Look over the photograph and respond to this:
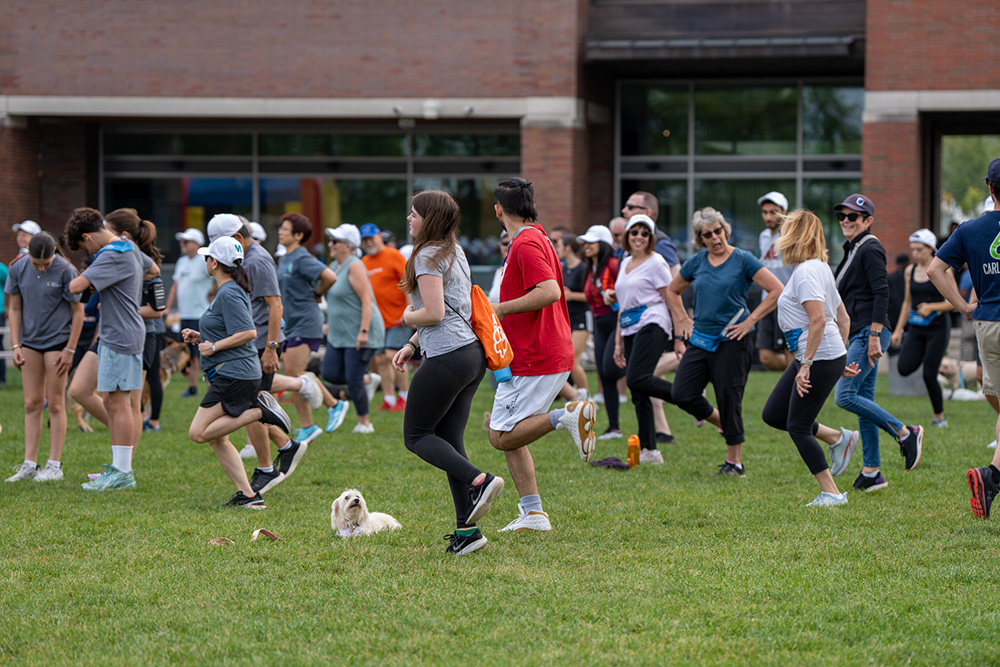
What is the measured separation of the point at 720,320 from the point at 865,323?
103 centimetres

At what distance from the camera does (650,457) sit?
9086 millimetres

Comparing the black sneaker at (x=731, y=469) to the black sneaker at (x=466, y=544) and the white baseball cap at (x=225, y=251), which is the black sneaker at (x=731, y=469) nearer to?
Answer: the black sneaker at (x=466, y=544)

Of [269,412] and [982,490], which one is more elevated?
[269,412]

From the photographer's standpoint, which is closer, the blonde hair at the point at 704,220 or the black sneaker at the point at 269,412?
the black sneaker at the point at 269,412

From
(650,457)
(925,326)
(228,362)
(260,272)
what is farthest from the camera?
(925,326)

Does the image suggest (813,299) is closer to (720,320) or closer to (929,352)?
(720,320)

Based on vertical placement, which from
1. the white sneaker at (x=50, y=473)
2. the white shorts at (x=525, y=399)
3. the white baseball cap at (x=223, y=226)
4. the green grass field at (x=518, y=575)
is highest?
the white baseball cap at (x=223, y=226)

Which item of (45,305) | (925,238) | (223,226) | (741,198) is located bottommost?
(45,305)

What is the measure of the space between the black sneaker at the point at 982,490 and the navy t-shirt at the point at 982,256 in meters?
0.89

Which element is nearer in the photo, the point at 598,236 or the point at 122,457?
the point at 122,457

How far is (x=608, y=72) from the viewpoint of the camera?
21328 millimetres

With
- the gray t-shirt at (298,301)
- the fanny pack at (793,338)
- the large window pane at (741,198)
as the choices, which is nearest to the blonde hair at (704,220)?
the fanny pack at (793,338)

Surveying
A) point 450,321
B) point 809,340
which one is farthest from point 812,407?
point 450,321

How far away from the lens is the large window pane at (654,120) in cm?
2192
